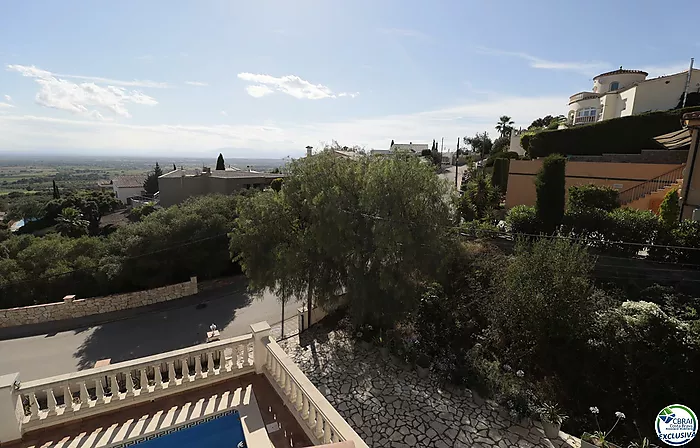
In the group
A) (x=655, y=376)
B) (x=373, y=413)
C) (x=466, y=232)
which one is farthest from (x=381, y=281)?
(x=655, y=376)

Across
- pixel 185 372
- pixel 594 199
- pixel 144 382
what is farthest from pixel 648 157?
pixel 144 382

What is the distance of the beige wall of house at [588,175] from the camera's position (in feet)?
51.1

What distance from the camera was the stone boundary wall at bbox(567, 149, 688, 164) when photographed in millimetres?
15273

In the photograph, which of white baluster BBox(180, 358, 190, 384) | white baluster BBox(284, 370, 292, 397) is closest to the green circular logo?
white baluster BBox(284, 370, 292, 397)

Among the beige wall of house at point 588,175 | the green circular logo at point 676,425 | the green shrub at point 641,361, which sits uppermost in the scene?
the beige wall of house at point 588,175

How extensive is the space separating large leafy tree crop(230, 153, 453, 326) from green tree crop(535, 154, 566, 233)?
14.5 ft

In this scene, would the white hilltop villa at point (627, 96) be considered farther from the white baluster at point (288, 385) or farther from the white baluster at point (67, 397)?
the white baluster at point (67, 397)

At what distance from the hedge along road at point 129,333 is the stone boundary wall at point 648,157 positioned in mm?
17056

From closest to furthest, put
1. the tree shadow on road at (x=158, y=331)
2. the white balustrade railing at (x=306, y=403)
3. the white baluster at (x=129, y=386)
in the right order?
1. the white balustrade railing at (x=306, y=403)
2. the white baluster at (x=129, y=386)
3. the tree shadow on road at (x=158, y=331)

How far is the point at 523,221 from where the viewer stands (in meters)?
12.2

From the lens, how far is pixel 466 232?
12.3m

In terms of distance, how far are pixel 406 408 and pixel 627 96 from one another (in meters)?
25.6

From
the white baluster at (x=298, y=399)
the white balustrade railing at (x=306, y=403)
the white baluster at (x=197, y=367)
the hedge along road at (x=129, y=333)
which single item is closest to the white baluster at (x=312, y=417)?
the white balustrade railing at (x=306, y=403)

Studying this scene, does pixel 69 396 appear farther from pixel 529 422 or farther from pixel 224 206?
pixel 224 206
